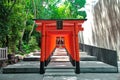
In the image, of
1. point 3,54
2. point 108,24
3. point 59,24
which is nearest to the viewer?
point 59,24

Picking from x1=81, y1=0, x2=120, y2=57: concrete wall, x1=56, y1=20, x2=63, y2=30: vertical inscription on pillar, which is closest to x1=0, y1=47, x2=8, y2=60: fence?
x1=56, y1=20, x2=63, y2=30: vertical inscription on pillar

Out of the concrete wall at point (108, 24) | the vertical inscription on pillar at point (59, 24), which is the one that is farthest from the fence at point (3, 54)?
the concrete wall at point (108, 24)

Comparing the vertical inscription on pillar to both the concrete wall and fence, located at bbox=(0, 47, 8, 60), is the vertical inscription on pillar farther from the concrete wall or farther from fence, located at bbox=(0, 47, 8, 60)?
fence, located at bbox=(0, 47, 8, 60)

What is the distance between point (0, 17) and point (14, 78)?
614 centimetres

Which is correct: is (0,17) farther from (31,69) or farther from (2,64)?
(31,69)

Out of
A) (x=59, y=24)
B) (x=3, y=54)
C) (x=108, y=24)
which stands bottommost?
(x=3, y=54)

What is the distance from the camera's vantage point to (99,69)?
11688 mm

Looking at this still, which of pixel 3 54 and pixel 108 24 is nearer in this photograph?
pixel 3 54

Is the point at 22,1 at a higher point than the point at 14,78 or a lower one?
higher

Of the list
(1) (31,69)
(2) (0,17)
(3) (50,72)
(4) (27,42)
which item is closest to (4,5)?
(2) (0,17)

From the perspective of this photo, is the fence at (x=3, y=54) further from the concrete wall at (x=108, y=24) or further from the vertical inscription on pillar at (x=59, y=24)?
the concrete wall at (x=108, y=24)

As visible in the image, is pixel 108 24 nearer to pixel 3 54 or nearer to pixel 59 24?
pixel 59 24

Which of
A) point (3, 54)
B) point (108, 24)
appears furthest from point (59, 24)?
point (108, 24)

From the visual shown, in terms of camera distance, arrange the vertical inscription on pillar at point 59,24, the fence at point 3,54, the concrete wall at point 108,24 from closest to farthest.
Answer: the vertical inscription on pillar at point 59,24, the fence at point 3,54, the concrete wall at point 108,24
